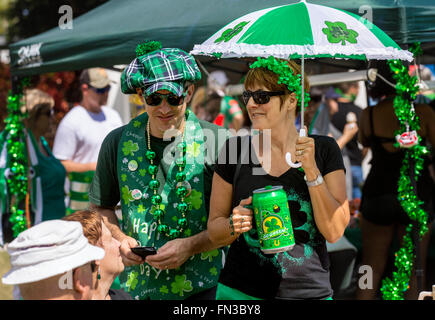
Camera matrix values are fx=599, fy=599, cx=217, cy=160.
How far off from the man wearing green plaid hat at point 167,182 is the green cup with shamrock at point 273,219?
1.77ft

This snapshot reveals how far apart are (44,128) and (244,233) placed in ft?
11.7

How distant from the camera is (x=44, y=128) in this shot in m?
5.70

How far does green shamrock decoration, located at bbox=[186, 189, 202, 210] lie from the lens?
298cm

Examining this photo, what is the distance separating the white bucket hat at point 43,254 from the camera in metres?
1.88

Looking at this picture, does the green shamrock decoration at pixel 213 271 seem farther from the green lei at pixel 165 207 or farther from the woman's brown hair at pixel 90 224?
the woman's brown hair at pixel 90 224

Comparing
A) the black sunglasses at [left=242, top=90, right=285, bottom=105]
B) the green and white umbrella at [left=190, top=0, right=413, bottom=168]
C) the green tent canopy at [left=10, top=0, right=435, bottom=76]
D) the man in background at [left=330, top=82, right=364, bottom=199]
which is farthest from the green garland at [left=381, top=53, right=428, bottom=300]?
the man in background at [left=330, top=82, right=364, bottom=199]

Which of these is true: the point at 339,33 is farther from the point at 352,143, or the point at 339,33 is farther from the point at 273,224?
the point at 352,143

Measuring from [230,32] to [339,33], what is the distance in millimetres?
531

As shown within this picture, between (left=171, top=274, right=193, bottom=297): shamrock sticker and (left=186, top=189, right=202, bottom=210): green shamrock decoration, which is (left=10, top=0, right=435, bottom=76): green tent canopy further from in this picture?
(left=171, top=274, right=193, bottom=297): shamrock sticker

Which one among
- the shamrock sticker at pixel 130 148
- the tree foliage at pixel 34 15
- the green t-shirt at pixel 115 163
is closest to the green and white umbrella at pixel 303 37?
the green t-shirt at pixel 115 163

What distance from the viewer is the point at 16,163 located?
5.46 metres

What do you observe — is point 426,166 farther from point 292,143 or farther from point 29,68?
point 29,68

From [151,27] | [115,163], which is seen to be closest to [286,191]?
[115,163]
